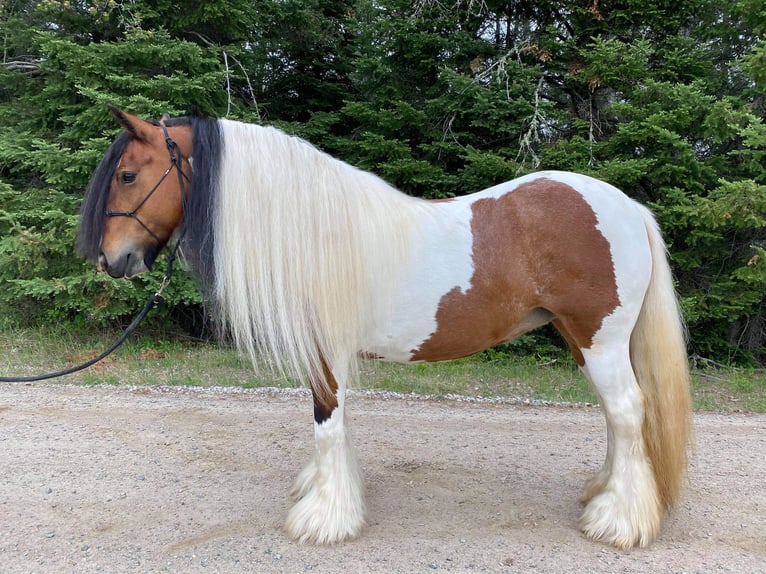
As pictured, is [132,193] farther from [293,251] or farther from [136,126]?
[293,251]

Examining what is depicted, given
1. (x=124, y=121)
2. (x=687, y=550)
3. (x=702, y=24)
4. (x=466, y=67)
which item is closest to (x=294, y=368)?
(x=124, y=121)

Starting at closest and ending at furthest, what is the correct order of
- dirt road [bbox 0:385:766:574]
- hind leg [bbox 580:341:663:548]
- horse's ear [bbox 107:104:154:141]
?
1. horse's ear [bbox 107:104:154:141]
2. dirt road [bbox 0:385:766:574]
3. hind leg [bbox 580:341:663:548]

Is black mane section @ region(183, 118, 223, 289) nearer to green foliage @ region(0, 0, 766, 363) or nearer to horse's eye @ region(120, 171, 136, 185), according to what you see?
horse's eye @ region(120, 171, 136, 185)

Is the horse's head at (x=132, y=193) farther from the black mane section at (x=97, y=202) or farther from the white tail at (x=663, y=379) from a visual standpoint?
the white tail at (x=663, y=379)

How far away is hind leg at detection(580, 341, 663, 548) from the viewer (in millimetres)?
2238

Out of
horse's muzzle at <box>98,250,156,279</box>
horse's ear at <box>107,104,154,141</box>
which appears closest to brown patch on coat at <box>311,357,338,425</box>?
horse's muzzle at <box>98,250,156,279</box>

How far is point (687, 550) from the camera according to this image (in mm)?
2207

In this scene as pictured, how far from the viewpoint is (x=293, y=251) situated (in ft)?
6.66

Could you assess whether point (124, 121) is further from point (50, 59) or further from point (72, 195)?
point (50, 59)

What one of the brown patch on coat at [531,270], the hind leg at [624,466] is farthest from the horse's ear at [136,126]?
the hind leg at [624,466]

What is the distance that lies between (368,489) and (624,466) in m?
1.37

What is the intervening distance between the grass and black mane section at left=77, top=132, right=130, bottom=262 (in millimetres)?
2535

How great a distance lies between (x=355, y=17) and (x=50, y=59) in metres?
4.10

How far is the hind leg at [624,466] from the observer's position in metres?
2.24
